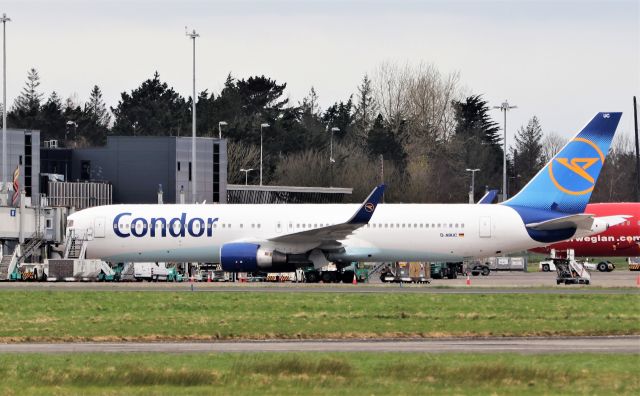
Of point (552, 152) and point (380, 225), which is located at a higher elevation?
point (552, 152)

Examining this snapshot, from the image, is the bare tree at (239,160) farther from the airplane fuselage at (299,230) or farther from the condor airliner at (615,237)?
the airplane fuselage at (299,230)

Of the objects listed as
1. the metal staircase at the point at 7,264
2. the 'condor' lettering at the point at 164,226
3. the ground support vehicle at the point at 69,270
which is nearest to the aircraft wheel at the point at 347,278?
the 'condor' lettering at the point at 164,226

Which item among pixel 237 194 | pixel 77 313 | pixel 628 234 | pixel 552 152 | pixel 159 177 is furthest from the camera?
pixel 552 152

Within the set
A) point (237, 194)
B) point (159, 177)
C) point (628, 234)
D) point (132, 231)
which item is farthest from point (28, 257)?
point (237, 194)

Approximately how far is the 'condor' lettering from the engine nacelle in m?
1.96

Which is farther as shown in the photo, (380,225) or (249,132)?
(249,132)

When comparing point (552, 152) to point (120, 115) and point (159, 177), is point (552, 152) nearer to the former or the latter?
point (120, 115)

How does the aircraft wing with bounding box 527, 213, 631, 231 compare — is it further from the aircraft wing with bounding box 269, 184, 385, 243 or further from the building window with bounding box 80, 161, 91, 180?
the building window with bounding box 80, 161, 91, 180

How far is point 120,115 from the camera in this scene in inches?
6658

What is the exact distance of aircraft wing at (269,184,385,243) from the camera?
180ft

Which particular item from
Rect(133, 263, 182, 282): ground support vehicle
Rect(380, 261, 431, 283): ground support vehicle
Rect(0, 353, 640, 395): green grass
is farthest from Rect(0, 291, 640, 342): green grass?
Rect(380, 261, 431, 283): ground support vehicle

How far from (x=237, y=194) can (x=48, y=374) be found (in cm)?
8158

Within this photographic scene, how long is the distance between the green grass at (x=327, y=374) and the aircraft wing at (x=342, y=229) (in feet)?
98.5

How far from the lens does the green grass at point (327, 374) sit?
20422mm
